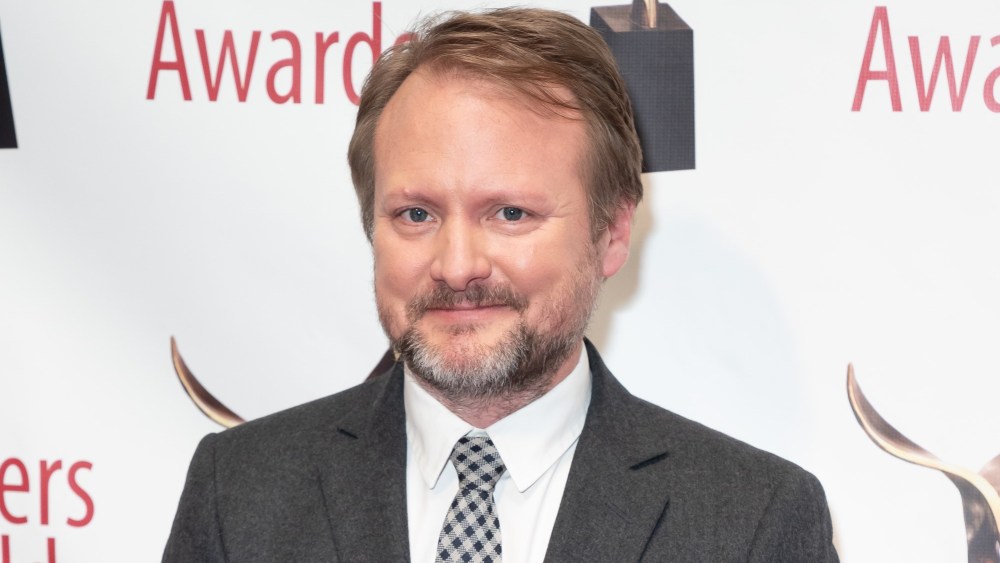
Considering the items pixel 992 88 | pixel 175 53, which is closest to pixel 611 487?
pixel 992 88

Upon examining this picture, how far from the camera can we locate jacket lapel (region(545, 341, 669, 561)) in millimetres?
1331

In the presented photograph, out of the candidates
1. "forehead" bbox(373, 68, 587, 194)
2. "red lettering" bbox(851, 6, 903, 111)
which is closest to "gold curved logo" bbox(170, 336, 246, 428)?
"forehead" bbox(373, 68, 587, 194)

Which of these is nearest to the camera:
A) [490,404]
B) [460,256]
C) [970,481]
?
[460,256]

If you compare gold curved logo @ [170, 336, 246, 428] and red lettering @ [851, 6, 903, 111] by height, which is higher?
red lettering @ [851, 6, 903, 111]

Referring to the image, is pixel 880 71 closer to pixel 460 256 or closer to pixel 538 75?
pixel 538 75

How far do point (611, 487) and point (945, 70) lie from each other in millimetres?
973

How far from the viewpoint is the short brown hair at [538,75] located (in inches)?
A: 55.5

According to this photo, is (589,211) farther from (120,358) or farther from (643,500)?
(120,358)

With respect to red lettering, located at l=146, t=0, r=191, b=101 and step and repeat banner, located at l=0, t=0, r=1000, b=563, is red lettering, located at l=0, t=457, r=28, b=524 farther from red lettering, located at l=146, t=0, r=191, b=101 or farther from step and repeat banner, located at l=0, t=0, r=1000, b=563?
red lettering, located at l=146, t=0, r=191, b=101

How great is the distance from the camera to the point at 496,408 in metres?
1.44

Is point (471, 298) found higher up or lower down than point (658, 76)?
lower down

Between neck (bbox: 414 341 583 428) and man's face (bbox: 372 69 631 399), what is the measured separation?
2 centimetres

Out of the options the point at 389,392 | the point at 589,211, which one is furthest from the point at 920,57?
the point at 389,392

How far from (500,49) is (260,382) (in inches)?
32.5
